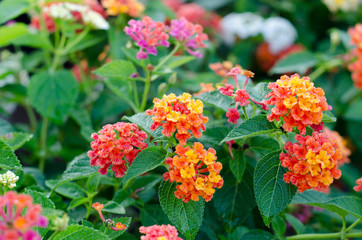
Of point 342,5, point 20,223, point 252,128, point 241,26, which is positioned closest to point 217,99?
point 252,128

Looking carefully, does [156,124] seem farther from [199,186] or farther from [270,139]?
[270,139]

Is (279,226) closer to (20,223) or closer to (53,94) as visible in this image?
(20,223)

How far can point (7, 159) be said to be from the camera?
0.75m

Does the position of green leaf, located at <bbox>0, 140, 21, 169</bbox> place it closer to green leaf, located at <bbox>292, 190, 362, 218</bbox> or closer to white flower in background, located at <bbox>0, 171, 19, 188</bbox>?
white flower in background, located at <bbox>0, 171, 19, 188</bbox>

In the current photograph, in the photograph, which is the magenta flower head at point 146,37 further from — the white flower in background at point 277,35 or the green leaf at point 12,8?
the white flower in background at point 277,35

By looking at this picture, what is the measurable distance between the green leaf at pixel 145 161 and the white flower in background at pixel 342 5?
138 centimetres

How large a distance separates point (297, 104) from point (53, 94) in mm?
757

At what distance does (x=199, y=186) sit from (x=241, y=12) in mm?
1476

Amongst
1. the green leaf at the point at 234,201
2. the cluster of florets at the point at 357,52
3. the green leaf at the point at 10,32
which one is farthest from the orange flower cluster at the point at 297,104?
the green leaf at the point at 10,32

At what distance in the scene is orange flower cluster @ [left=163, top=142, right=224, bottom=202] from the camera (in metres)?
0.68

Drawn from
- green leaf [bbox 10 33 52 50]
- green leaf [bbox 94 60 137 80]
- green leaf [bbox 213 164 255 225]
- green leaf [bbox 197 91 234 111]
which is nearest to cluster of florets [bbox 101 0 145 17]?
green leaf [bbox 10 33 52 50]

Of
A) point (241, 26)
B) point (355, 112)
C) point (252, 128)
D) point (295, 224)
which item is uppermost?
point (252, 128)

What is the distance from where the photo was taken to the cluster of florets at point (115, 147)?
71 cm

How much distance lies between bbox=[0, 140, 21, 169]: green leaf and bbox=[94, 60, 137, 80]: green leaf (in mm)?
262
